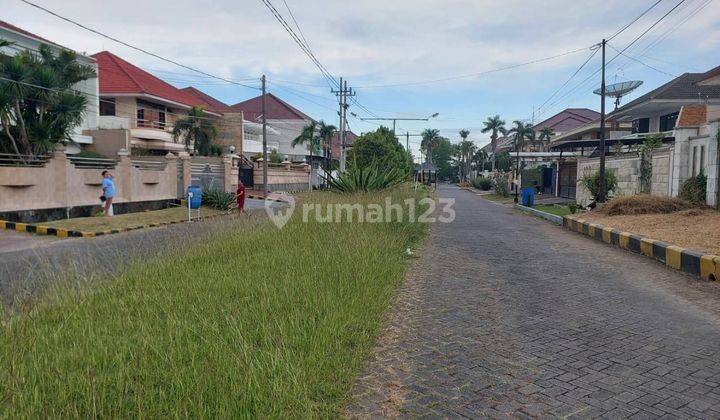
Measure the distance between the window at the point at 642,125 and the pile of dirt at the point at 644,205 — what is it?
78.4 ft

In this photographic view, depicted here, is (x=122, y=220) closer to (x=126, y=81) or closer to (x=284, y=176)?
(x=126, y=81)

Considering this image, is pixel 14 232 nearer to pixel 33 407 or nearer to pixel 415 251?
pixel 415 251

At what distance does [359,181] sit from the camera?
1270 centimetres

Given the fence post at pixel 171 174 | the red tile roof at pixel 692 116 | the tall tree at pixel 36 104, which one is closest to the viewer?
the tall tree at pixel 36 104

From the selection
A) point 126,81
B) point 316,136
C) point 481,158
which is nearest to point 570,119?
point 481,158

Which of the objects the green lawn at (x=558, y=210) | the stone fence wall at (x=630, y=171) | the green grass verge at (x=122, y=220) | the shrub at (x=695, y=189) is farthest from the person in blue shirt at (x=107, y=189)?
the stone fence wall at (x=630, y=171)

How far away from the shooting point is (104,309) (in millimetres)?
4715

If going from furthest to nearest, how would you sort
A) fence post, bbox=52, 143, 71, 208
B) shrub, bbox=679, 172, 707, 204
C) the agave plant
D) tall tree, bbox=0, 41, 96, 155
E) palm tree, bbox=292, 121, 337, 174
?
1. palm tree, bbox=292, 121, 337, 174
2. tall tree, bbox=0, 41, 96, 155
3. fence post, bbox=52, 143, 71, 208
4. the agave plant
5. shrub, bbox=679, 172, 707, 204

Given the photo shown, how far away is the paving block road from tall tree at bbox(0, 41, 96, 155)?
726 inches

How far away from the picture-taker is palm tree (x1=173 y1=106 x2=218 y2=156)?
3609 centimetres

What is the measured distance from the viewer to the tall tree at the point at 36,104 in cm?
1869

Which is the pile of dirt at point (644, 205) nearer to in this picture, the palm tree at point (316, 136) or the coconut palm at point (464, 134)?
the palm tree at point (316, 136)

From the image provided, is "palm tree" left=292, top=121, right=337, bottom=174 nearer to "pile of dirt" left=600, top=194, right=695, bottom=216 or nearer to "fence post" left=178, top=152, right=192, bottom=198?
"fence post" left=178, top=152, right=192, bottom=198

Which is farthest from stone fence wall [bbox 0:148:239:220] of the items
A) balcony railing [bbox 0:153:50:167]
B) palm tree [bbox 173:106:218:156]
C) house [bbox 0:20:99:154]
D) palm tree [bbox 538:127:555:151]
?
palm tree [bbox 538:127:555:151]
